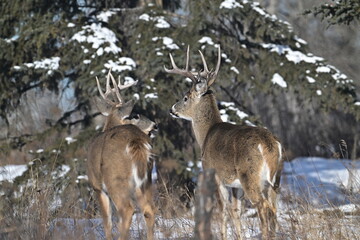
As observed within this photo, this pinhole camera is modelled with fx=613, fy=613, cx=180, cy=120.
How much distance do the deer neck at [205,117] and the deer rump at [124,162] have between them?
2.25 m

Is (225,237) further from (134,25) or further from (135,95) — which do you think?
(134,25)

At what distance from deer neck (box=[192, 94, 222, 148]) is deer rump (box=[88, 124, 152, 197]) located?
2246 mm

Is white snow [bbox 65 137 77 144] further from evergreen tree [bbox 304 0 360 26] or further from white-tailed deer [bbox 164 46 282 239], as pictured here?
evergreen tree [bbox 304 0 360 26]

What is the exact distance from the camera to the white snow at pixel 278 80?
11602 mm

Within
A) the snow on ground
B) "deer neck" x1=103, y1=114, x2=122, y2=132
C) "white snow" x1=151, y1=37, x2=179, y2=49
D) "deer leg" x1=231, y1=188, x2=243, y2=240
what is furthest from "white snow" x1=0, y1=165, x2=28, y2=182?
"white snow" x1=151, y1=37, x2=179, y2=49

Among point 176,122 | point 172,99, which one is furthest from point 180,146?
point 172,99

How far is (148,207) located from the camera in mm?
5504

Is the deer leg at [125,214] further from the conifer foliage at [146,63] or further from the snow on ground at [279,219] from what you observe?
the conifer foliage at [146,63]

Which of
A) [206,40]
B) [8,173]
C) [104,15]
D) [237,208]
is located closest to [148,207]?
[237,208]

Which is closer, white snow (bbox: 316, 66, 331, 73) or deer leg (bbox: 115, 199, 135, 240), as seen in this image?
deer leg (bbox: 115, 199, 135, 240)

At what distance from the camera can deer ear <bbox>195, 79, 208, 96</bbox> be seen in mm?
8219

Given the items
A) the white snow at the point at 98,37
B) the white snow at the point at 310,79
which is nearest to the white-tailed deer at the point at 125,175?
the white snow at the point at 98,37

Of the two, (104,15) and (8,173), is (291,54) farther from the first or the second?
(8,173)

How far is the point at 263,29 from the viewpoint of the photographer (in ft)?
39.5
